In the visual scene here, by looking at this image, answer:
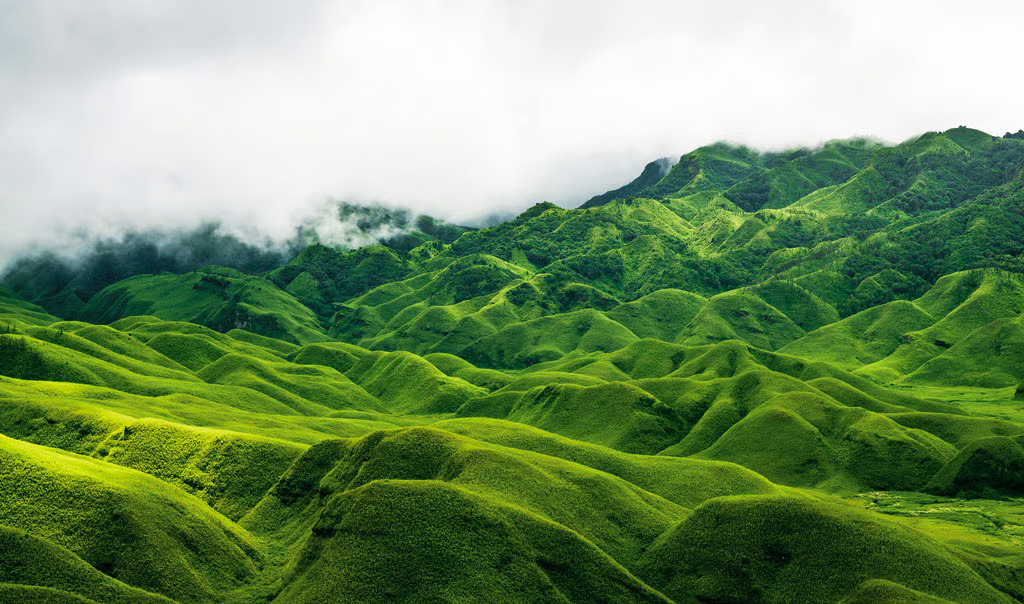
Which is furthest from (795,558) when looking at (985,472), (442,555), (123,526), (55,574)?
(985,472)

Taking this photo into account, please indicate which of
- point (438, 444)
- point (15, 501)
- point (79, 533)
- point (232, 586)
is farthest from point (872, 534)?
point (15, 501)

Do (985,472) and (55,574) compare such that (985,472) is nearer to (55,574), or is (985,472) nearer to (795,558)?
(795,558)

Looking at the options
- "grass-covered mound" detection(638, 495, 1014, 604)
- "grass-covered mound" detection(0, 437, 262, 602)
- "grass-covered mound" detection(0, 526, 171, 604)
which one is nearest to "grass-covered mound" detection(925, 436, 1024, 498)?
"grass-covered mound" detection(638, 495, 1014, 604)

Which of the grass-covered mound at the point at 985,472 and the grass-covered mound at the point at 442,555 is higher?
the grass-covered mound at the point at 442,555

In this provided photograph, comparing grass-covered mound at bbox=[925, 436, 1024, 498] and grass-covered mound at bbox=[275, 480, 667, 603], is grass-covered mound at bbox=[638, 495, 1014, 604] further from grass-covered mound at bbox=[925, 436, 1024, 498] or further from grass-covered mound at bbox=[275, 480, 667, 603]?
grass-covered mound at bbox=[925, 436, 1024, 498]

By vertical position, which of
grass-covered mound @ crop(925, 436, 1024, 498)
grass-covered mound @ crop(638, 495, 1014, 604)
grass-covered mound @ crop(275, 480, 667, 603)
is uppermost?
grass-covered mound @ crop(275, 480, 667, 603)

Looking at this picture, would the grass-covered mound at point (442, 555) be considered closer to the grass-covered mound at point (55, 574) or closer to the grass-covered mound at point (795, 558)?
the grass-covered mound at point (795, 558)

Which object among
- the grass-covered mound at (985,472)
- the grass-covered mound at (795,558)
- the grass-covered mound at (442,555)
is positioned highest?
the grass-covered mound at (442,555)

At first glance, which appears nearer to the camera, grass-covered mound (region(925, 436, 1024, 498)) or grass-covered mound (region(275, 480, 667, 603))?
grass-covered mound (region(275, 480, 667, 603))

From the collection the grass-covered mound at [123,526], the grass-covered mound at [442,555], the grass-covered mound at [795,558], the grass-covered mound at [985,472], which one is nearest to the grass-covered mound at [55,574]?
the grass-covered mound at [123,526]
